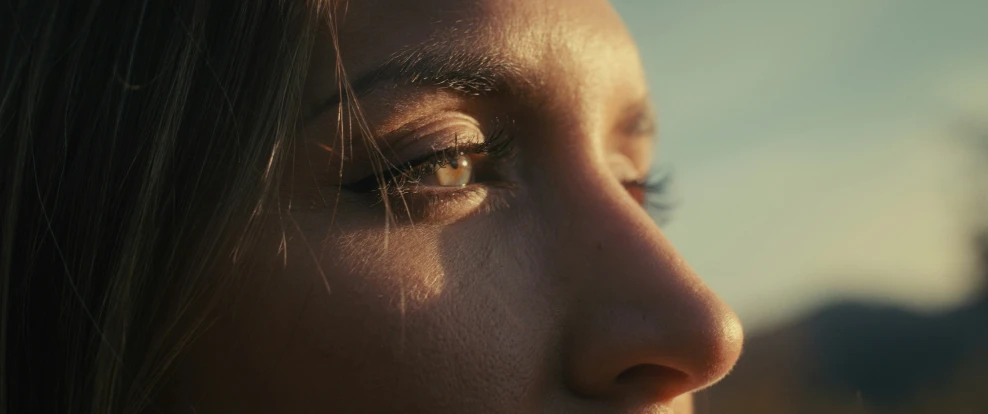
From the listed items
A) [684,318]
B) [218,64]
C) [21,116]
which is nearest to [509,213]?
[684,318]

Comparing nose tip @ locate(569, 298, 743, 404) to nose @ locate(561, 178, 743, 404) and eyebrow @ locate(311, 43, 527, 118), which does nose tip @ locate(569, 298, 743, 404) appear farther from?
eyebrow @ locate(311, 43, 527, 118)

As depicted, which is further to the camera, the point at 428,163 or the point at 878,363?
the point at 878,363

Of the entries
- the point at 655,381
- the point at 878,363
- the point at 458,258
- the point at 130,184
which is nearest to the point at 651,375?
the point at 655,381

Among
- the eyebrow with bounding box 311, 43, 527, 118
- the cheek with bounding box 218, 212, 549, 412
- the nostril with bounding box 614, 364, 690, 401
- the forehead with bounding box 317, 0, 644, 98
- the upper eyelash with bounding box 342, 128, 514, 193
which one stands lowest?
the cheek with bounding box 218, 212, 549, 412

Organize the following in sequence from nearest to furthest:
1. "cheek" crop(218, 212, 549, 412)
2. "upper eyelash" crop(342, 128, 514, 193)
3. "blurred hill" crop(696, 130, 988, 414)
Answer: "cheek" crop(218, 212, 549, 412)
"upper eyelash" crop(342, 128, 514, 193)
"blurred hill" crop(696, 130, 988, 414)

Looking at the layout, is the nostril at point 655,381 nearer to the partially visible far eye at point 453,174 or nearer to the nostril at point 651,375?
the nostril at point 651,375

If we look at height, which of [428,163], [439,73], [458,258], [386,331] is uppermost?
[439,73]

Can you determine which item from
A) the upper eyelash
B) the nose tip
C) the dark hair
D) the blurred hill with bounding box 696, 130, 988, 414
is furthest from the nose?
the blurred hill with bounding box 696, 130, 988, 414

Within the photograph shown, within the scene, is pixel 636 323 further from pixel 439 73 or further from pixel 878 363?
pixel 878 363
